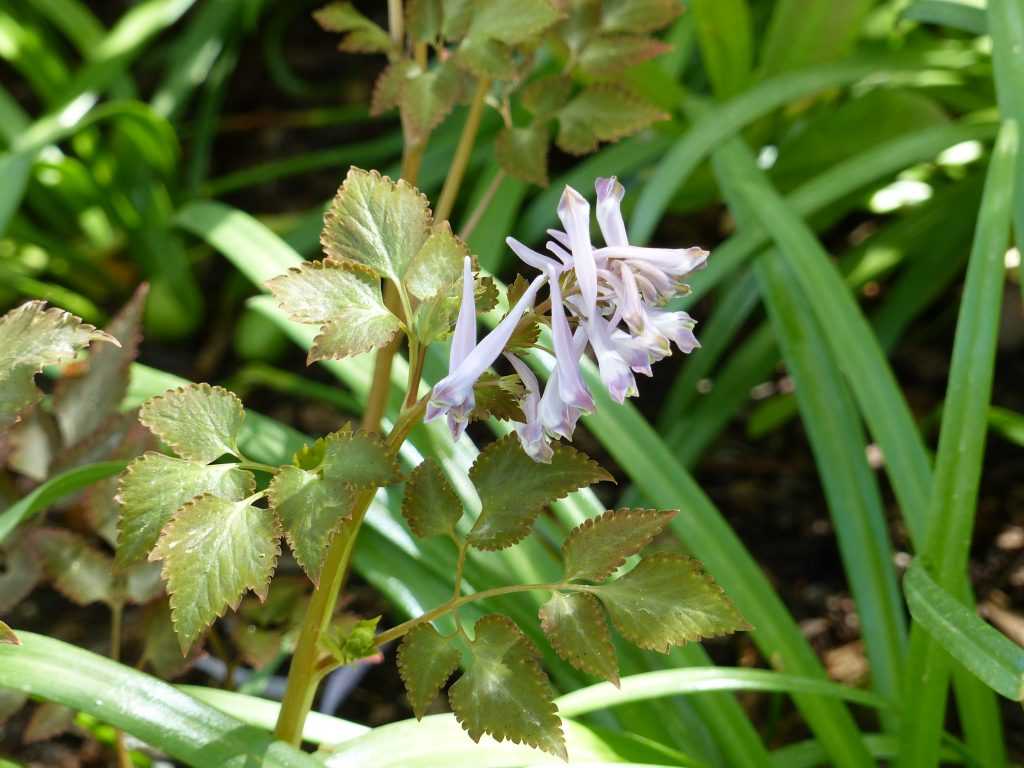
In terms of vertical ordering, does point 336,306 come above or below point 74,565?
above

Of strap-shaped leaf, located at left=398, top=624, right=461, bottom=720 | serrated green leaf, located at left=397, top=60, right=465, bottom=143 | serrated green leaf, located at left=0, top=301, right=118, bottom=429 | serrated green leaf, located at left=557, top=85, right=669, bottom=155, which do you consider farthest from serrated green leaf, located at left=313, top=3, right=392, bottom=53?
strap-shaped leaf, located at left=398, top=624, right=461, bottom=720

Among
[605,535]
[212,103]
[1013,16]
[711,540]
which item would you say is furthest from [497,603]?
[212,103]

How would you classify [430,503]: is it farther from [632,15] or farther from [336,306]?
[632,15]

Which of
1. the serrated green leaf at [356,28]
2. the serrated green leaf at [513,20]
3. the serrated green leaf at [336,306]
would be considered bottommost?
the serrated green leaf at [336,306]

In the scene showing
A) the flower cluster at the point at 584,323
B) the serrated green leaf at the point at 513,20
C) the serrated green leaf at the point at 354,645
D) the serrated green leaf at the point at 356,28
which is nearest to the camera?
the flower cluster at the point at 584,323

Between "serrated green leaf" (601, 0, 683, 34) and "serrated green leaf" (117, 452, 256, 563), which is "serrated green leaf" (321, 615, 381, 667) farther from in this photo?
"serrated green leaf" (601, 0, 683, 34)

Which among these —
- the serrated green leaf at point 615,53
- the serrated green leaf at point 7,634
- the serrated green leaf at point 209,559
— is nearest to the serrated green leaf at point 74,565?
the serrated green leaf at point 7,634

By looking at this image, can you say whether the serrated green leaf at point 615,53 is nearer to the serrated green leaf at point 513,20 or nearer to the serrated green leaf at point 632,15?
the serrated green leaf at point 632,15

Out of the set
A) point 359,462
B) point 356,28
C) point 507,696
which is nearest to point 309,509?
point 359,462
